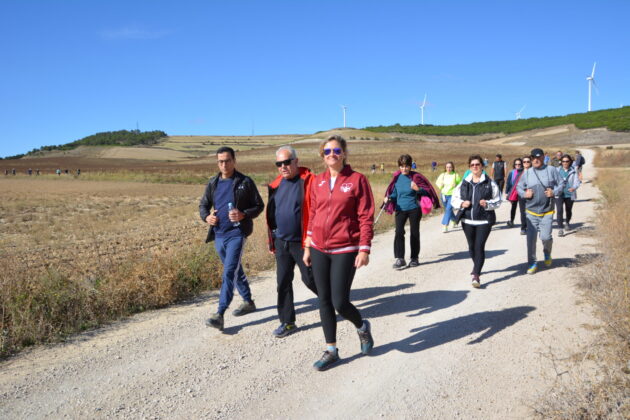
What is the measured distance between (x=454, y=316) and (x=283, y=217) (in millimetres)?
2393

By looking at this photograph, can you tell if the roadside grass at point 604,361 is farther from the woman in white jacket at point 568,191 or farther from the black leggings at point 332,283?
the woman in white jacket at point 568,191

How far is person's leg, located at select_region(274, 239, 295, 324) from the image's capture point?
502 centimetres

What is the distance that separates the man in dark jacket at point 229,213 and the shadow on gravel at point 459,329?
5.95 ft

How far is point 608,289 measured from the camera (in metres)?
5.39

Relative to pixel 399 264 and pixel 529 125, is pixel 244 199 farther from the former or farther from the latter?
pixel 529 125

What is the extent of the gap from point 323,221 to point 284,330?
1553mm

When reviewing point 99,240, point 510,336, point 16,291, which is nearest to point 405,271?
point 510,336

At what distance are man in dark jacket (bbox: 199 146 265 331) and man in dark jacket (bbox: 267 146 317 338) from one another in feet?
1.14

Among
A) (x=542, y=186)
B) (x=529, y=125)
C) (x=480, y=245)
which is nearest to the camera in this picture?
(x=480, y=245)

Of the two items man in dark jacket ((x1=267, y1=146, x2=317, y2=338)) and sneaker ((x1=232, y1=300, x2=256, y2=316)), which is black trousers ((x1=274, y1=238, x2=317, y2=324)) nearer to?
man in dark jacket ((x1=267, y1=146, x2=317, y2=338))

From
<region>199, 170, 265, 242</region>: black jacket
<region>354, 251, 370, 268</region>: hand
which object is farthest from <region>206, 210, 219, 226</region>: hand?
<region>354, 251, 370, 268</region>: hand

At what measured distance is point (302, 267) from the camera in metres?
4.70

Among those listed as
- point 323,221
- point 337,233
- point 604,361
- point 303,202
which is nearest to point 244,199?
point 303,202

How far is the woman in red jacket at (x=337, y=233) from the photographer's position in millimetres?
4066
